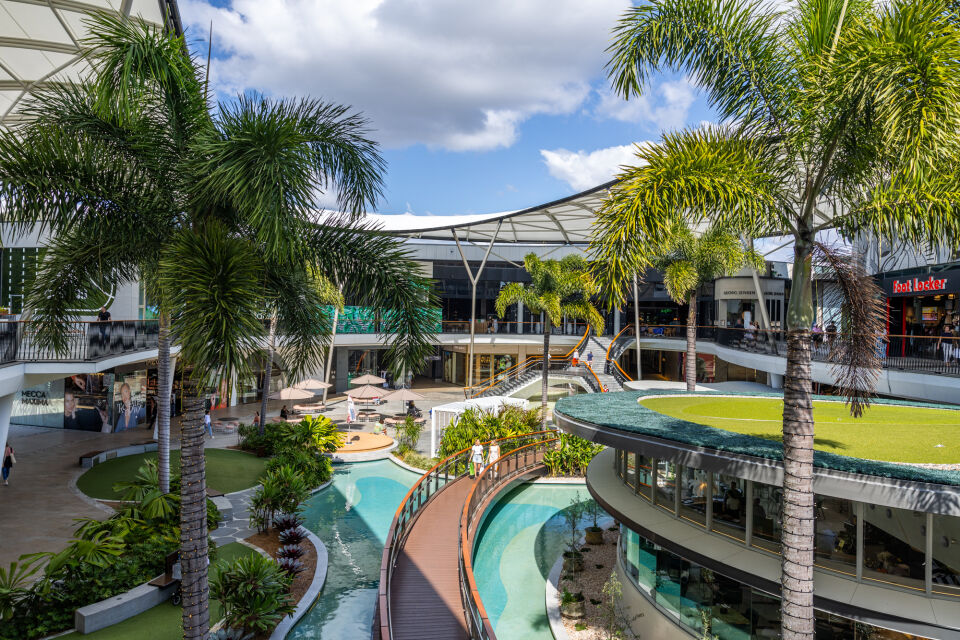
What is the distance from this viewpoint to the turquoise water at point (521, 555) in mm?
12641

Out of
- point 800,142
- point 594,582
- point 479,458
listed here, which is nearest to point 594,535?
point 594,582

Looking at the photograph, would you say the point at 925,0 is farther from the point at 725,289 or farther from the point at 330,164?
the point at 725,289

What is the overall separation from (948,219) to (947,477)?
3.47 m

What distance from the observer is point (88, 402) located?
26672 millimetres

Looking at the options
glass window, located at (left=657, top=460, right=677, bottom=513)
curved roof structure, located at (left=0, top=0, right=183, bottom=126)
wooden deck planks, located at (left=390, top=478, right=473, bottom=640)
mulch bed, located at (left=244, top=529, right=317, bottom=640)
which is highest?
curved roof structure, located at (left=0, top=0, right=183, bottom=126)

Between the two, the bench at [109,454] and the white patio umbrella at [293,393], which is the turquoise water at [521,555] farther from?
the bench at [109,454]

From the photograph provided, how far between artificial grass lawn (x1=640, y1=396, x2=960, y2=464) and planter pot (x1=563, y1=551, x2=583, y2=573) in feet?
14.4

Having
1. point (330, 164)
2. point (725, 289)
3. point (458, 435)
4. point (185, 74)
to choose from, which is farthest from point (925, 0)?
point (725, 289)

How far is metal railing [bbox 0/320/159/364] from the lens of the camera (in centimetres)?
1348

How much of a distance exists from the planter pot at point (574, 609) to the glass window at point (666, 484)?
3.22 meters

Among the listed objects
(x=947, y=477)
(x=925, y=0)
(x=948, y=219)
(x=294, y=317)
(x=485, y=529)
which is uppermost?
(x=925, y=0)

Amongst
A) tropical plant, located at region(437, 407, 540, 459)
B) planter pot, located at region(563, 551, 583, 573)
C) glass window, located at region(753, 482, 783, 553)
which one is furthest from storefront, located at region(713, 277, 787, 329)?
glass window, located at region(753, 482, 783, 553)

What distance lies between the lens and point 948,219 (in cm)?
546

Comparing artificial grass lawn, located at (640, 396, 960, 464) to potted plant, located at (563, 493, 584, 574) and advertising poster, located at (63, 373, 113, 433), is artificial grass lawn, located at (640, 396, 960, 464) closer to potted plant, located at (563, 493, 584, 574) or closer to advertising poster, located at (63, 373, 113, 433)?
potted plant, located at (563, 493, 584, 574)
